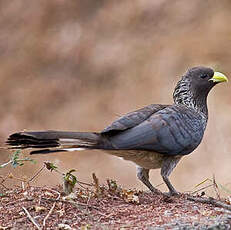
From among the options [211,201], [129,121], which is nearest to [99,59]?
[129,121]

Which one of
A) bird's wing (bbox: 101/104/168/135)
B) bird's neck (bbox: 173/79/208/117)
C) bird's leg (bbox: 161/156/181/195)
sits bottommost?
bird's leg (bbox: 161/156/181/195)

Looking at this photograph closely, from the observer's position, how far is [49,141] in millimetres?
3160

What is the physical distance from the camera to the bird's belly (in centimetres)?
352

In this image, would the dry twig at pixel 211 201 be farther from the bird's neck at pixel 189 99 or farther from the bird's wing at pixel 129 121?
the bird's neck at pixel 189 99

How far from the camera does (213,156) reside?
6.38 meters

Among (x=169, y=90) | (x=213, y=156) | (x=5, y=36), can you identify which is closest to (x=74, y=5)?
(x=5, y=36)

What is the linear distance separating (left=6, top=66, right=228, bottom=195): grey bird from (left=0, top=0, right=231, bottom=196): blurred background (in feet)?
8.11

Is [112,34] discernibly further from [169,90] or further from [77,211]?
[77,211]

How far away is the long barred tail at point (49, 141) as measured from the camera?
3.11 meters

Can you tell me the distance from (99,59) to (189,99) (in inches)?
102

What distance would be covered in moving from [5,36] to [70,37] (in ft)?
2.35

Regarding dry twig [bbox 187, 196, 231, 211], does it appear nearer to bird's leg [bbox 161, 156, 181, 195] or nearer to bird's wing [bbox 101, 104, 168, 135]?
bird's leg [bbox 161, 156, 181, 195]

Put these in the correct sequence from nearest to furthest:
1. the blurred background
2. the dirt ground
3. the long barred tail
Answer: the dirt ground
the long barred tail
the blurred background

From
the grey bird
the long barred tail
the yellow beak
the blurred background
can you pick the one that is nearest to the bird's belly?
the grey bird
